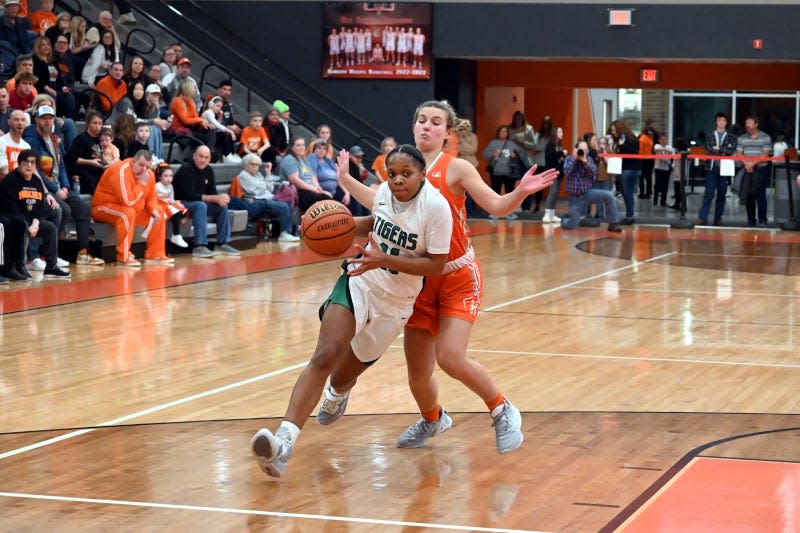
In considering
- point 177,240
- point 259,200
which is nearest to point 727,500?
point 177,240

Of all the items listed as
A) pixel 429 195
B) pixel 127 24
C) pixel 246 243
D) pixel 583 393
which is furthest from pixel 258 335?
pixel 127 24

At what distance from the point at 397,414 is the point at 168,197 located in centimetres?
824

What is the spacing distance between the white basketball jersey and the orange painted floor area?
4.42 ft

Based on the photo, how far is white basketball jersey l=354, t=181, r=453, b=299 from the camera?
5.48 m

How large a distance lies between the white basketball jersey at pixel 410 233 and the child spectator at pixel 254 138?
1218 centimetres

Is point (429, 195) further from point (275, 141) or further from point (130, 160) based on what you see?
point (275, 141)

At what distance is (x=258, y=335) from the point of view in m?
9.32

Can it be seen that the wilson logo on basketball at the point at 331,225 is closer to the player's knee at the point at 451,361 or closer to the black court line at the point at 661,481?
the player's knee at the point at 451,361

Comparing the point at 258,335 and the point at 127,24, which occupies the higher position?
the point at 127,24

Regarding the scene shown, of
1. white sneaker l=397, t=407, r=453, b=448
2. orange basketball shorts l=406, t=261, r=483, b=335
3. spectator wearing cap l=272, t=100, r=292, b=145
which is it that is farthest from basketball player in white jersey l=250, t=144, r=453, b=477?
spectator wearing cap l=272, t=100, r=292, b=145

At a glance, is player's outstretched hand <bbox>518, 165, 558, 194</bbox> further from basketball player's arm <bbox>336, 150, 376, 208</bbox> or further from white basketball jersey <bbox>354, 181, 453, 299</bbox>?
basketball player's arm <bbox>336, 150, 376, 208</bbox>

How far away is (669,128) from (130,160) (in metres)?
21.2

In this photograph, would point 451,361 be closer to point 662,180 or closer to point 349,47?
point 349,47

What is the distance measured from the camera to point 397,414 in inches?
265
